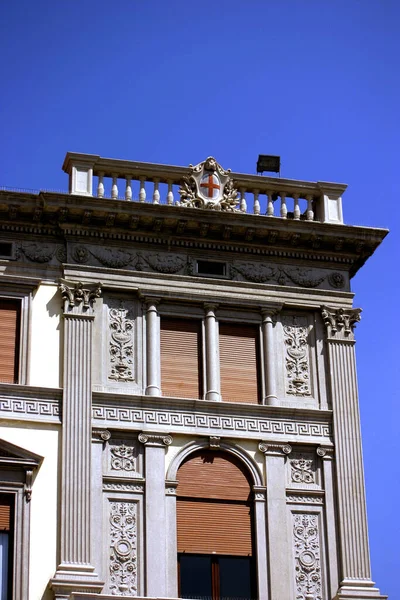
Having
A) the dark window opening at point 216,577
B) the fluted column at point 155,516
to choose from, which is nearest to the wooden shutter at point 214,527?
the dark window opening at point 216,577

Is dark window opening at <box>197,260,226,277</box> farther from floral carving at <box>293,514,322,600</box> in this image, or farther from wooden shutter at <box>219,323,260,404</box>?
floral carving at <box>293,514,322,600</box>

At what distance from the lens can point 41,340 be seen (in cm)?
3684

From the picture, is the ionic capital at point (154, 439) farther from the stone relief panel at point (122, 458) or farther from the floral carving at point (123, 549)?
the floral carving at point (123, 549)

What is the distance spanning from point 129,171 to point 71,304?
12.5ft

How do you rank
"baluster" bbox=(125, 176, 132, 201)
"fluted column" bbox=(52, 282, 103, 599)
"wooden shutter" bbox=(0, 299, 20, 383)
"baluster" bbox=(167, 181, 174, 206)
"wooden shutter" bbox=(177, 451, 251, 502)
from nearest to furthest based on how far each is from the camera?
"fluted column" bbox=(52, 282, 103, 599), "wooden shutter" bbox=(177, 451, 251, 502), "wooden shutter" bbox=(0, 299, 20, 383), "baluster" bbox=(125, 176, 132, 201), "baluster" bbox=(167, 181, 174, 206)

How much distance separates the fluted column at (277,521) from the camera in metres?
35.7

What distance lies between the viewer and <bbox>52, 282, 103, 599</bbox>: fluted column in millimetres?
34281

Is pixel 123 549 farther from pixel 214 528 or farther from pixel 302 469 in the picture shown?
pixel 302 469

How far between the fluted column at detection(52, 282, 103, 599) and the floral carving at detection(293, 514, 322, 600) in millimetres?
4607

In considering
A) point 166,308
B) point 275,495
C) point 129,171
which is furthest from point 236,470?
point 129,171

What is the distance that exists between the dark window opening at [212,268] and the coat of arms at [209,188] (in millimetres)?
1309

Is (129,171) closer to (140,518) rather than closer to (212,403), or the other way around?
(212,403)

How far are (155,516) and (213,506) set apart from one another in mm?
1511

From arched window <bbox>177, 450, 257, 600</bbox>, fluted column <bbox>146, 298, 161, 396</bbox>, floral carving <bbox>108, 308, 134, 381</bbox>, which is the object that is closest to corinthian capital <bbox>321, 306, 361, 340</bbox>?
fluted column <bbox>146, 298, 161, 396</bbox>
